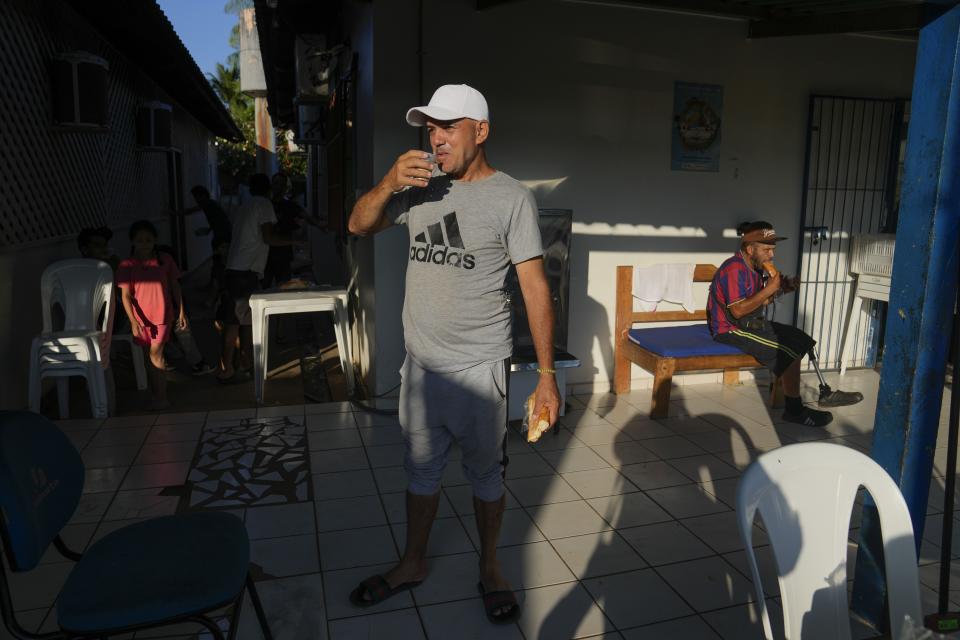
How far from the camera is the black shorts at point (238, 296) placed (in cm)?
560

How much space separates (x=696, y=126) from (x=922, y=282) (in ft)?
10.8

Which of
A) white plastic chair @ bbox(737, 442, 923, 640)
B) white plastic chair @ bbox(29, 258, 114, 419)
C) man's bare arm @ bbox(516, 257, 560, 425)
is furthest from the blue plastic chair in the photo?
white plastic chair @ bbox(29, 258, 114, 419)

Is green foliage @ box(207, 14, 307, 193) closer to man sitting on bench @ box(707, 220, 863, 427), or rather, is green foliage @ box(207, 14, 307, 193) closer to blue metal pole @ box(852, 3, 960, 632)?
man sitting on bench @ box(707, 220, 863, 427)

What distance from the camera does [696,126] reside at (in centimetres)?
531

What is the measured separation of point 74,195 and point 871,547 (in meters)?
6.75

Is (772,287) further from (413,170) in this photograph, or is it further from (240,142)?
(240,142)

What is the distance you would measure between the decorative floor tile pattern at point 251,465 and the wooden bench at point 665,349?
2.39 meters

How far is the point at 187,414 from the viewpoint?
4.76 metres

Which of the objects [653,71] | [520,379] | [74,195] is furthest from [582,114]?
[74,195]

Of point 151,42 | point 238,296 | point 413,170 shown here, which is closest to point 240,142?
point 151,42

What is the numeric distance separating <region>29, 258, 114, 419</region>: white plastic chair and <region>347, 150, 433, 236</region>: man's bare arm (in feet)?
9.51

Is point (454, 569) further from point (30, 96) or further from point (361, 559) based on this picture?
point (30, 96)

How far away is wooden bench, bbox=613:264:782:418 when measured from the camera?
4719 millimetres

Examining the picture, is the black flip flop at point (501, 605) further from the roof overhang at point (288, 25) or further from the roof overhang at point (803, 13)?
the roof overhang at point (288, 25)
